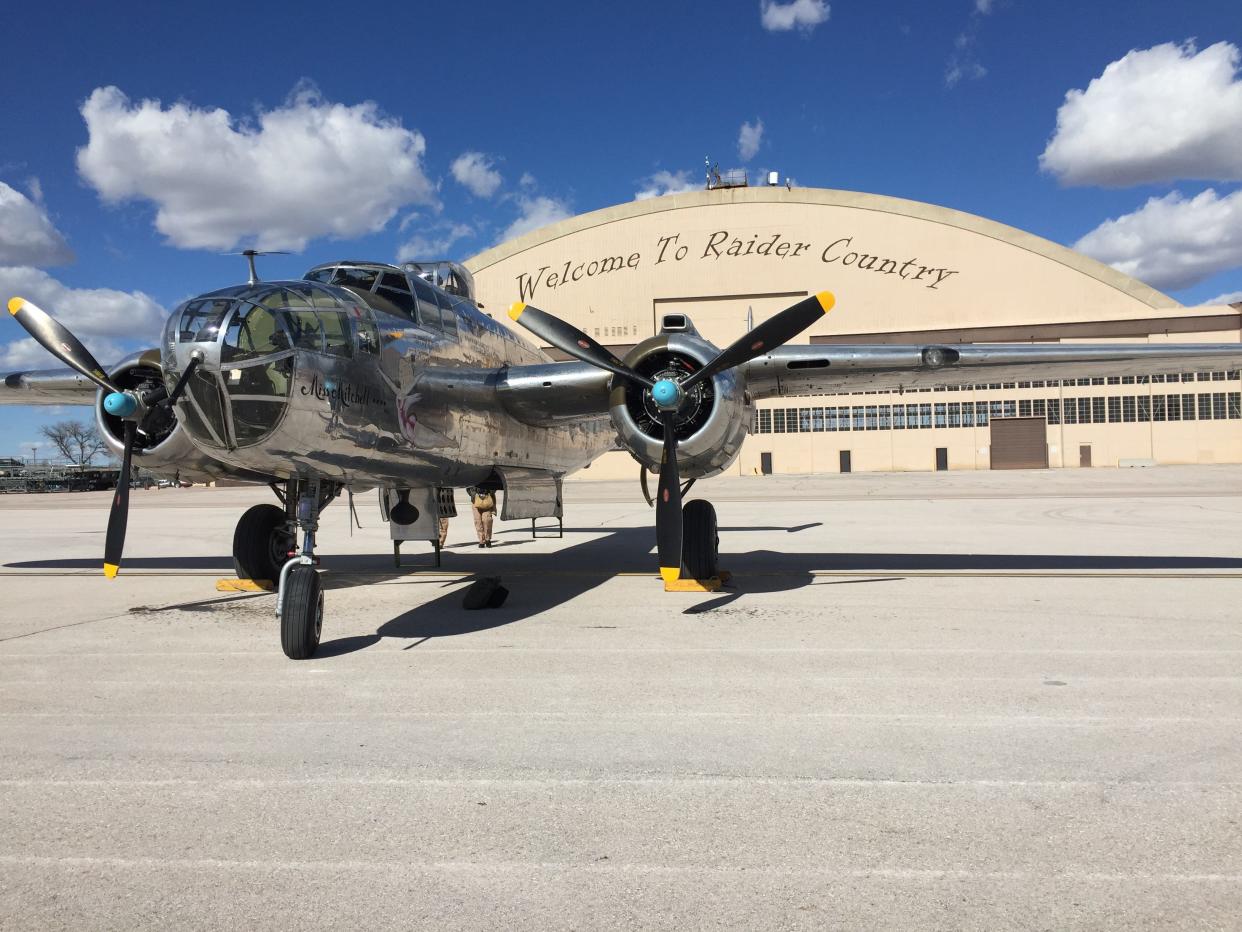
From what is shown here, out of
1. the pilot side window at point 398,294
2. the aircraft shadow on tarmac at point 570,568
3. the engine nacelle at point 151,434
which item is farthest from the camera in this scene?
the engine nacelle at point 151,434

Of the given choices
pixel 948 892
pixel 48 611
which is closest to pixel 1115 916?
pixel 948 892

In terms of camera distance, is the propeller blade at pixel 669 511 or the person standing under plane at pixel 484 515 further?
the person standing under plane at pixel 484 515

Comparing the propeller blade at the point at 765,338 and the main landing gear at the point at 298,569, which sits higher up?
the propeller blade at the point at 765,338

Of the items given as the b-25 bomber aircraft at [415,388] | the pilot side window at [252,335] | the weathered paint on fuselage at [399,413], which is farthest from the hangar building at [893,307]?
the pilot side window at [252,335]

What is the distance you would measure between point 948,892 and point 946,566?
1093cm

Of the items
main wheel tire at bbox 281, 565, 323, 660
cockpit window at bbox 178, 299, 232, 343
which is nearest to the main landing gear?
main wheel tire at bbox 281, 565, 323, 660

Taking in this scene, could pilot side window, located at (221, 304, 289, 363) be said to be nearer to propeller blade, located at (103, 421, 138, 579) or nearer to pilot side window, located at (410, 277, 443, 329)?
pilot side window, located at (410, 277, 443, 329)

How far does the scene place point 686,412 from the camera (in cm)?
1102

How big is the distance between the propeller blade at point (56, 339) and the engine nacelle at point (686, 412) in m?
6.42

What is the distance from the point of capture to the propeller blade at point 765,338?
10250mm

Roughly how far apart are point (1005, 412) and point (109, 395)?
206ft

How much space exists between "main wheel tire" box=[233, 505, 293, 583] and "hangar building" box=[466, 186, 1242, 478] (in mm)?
52283

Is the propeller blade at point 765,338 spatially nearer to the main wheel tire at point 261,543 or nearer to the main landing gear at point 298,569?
the main landing gear at point 298,569

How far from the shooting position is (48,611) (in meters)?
10.7
